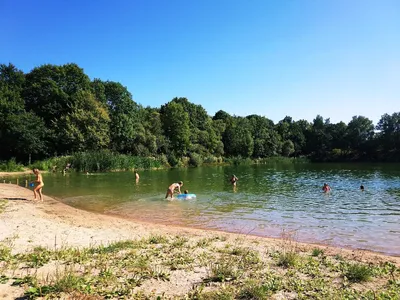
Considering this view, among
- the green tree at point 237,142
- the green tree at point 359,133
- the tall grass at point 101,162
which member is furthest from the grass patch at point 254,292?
the green tree at point 359,133

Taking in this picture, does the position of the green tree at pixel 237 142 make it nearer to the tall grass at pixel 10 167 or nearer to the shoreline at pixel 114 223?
the tall grass at pixel 10 167

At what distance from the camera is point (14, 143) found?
45.2 metres

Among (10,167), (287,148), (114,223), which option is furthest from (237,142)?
(114,223)

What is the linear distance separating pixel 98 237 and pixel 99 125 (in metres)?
46.1

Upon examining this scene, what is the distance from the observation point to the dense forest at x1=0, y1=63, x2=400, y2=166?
156 ft

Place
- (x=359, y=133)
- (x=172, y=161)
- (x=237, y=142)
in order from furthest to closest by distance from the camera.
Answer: (x=359, y=133)
(x=237, y=142)
(x=172, y=161)

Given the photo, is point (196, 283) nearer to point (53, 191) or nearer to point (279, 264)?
point (279, 264)

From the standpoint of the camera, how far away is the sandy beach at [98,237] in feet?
19.8

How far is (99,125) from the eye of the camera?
2101 inches

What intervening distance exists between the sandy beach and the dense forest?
122ft

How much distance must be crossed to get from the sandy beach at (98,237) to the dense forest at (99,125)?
122 ft

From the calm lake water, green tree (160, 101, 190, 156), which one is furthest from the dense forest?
the calm lake water

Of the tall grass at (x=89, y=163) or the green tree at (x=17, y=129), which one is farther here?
the green tree at (x=17, y=129)

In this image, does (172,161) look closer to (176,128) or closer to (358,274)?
(176,128)
